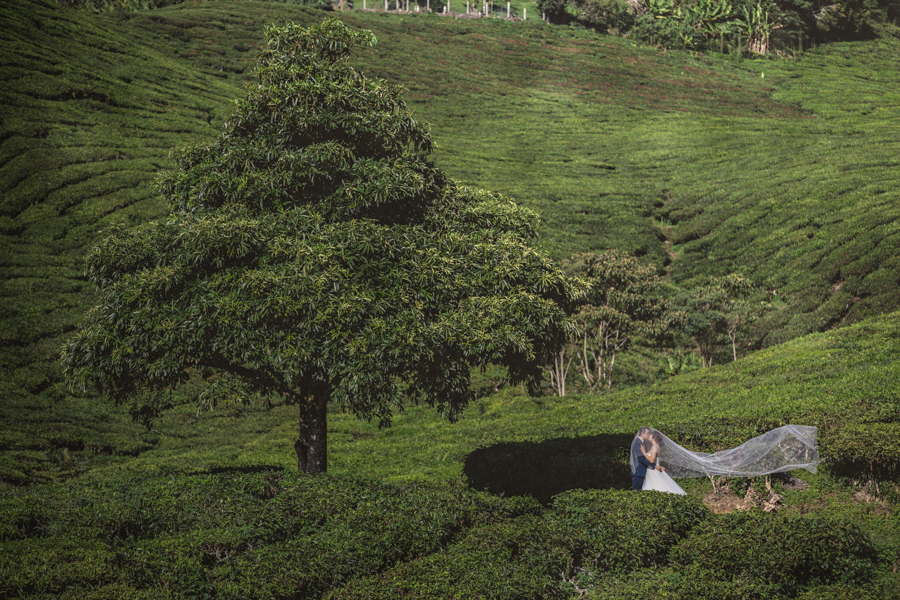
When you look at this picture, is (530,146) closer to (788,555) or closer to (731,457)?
(731,457)

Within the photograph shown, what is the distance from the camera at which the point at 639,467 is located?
14523 mm

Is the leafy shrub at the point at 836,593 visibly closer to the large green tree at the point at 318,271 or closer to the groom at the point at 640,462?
the groom at the point at 640,462

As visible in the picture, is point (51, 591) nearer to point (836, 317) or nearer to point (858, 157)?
point (836, 317)

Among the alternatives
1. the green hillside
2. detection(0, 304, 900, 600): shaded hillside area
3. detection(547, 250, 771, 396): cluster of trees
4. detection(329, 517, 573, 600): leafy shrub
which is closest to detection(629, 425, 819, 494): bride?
detection(0, 304, 900, 600): shaded hillside area

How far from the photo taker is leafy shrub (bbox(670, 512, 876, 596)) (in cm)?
986

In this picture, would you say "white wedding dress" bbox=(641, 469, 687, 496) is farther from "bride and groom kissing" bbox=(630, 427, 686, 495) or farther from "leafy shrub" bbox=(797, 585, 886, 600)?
"leafy shrub" bbox=(797, 585, 886, 600)

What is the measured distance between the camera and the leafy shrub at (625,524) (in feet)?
35.9

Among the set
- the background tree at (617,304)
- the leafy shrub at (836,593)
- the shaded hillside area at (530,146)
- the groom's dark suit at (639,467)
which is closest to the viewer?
the leafy shrub at (836,593)

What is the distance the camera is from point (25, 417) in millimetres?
24156

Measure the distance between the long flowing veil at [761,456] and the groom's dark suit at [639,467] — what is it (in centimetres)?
14

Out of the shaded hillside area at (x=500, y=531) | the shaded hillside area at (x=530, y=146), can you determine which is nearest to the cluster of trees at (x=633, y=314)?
the shaded hillside area at (x=530, y=146)

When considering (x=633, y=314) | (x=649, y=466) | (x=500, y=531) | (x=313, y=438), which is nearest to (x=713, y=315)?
(x=633, y=314)

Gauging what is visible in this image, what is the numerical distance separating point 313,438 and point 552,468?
6.45 m

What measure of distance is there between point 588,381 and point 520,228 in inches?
642
